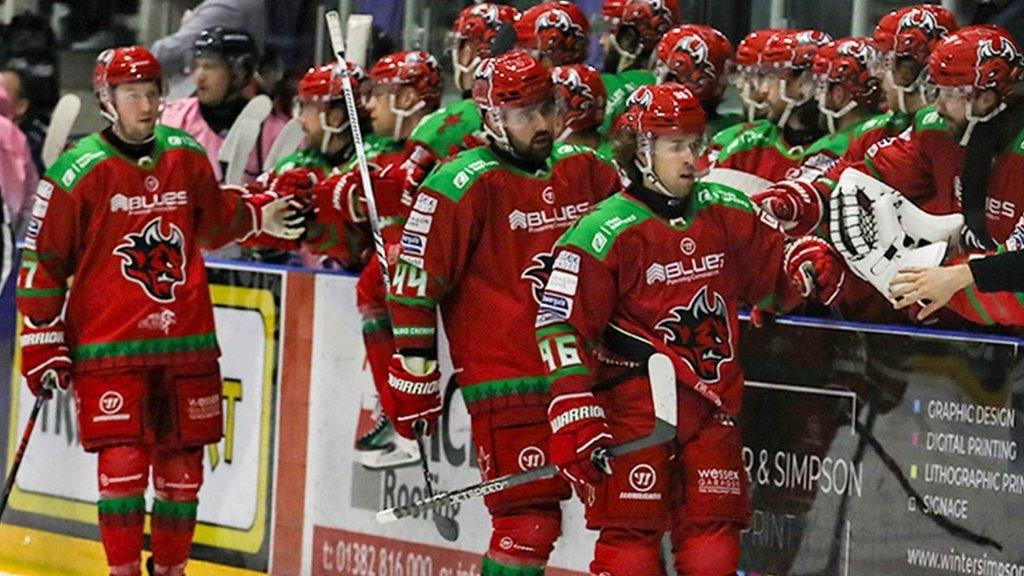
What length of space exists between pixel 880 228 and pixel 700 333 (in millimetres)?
728

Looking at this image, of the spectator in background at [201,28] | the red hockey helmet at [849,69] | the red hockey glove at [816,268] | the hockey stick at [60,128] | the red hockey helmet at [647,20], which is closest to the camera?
the red hockey glove at [816,268]

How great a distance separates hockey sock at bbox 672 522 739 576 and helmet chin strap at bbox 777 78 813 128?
5.89 ft

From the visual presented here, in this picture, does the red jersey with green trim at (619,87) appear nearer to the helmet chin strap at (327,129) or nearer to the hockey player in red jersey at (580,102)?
the hockey player in red jersey at (580,102)

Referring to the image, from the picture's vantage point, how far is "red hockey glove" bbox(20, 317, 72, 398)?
7.00 m

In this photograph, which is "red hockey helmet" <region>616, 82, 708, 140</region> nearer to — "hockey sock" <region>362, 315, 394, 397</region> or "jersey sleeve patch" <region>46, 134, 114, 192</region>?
"hockey sock" <region>362, 315, 394, 397</region>

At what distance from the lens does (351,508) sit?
746cm

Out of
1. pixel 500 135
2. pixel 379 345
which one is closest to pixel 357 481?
pixel 379 345

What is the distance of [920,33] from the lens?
654 cm

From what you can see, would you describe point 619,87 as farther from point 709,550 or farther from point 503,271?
point 709,550

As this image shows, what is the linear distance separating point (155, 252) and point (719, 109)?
1919 millimetres

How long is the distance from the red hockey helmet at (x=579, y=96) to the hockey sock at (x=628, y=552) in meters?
1.62

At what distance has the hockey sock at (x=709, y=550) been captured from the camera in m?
5.59

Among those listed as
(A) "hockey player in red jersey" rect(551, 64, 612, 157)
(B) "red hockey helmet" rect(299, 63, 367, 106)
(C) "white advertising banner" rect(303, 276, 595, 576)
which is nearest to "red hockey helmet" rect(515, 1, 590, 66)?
(A) "hockey player in red jersey" rect(551, 64, 612, 157)

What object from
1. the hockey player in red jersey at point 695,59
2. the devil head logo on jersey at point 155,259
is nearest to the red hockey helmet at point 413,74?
the hockey player in red jersey at point 695,59
